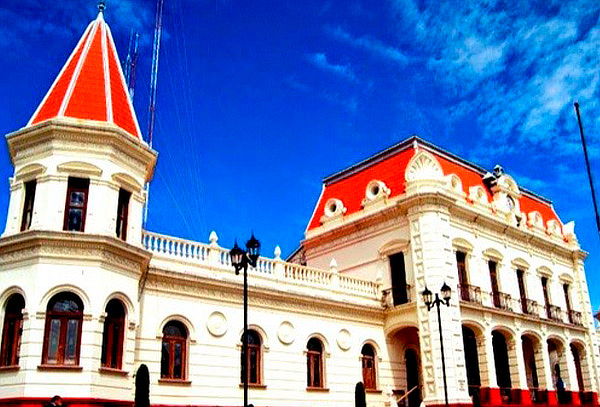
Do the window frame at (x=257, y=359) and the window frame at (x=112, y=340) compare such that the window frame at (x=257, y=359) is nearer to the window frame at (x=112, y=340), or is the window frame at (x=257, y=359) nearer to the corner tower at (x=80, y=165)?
the window frame at (x=112, y=340)

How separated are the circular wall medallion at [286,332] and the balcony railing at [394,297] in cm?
584

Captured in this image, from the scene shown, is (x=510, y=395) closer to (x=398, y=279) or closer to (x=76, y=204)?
(x=398, y=279)

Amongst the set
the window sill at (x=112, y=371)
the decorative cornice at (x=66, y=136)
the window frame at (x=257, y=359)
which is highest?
the decorative cornice at (x=66, y=136)

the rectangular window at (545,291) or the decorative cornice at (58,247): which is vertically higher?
the rectangular window at (545,291)

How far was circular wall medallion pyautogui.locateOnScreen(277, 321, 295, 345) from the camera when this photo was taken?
82.7 feet

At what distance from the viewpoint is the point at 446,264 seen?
93.3ft

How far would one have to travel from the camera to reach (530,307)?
33.0 meters

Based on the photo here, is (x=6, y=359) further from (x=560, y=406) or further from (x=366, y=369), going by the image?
(x=560, y=406)

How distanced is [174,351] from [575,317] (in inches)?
986

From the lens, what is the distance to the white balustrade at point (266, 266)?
22.6 meters

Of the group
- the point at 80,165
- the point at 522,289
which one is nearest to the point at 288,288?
the point at 80,165

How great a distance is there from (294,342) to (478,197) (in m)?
12.9

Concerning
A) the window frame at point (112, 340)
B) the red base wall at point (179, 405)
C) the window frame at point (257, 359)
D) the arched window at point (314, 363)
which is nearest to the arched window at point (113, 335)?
the window frame at point (112, 340)

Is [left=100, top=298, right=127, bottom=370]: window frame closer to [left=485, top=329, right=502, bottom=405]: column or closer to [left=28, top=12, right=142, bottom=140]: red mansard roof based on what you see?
[left=28, top=12, right=142, bottom=140]: red mansard roof
